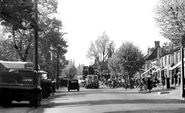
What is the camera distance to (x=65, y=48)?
172ft

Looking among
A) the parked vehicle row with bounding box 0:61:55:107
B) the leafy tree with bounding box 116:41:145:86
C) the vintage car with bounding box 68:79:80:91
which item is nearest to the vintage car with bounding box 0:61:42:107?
the parked vehicle row with bounding box 0:61:55:107

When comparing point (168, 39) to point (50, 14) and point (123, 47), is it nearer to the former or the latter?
point (50, 14)

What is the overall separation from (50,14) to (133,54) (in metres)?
20.4

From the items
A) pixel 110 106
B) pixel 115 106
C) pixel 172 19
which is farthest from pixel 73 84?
pixel 115 106

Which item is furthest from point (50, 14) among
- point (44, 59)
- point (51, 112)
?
point (51, 112)

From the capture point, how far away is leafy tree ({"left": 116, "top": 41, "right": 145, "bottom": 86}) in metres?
66.9

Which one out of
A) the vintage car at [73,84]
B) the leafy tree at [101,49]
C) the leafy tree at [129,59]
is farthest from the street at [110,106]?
the leafy tree at [101,49]

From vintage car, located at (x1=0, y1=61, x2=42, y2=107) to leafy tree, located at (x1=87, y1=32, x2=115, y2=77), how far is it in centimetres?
8077

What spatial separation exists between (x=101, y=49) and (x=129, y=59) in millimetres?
36828

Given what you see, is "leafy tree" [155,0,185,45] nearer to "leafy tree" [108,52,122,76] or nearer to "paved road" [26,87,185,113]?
"paved road" [26,87,185,113]

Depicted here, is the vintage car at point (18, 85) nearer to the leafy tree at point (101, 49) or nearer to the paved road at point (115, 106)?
the paved road at point (115, 106)

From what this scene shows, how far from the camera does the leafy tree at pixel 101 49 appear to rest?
103438mm

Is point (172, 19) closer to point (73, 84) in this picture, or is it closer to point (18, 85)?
point (18, 85)

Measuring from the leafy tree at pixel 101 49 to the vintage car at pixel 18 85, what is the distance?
80.8m
